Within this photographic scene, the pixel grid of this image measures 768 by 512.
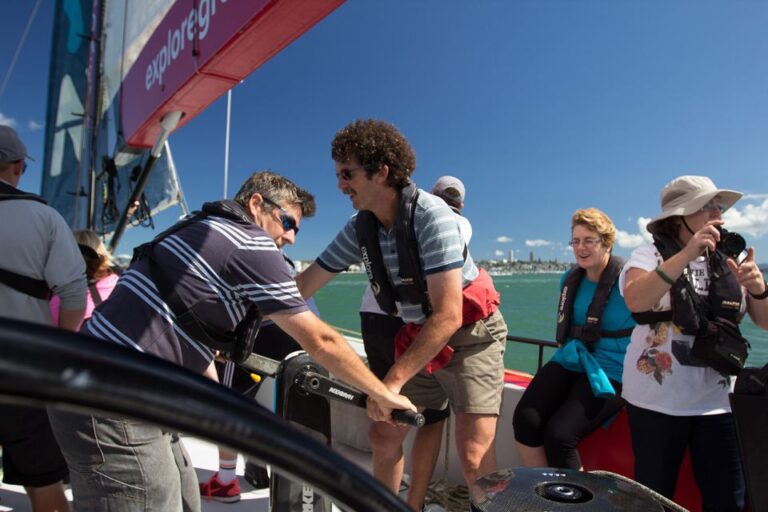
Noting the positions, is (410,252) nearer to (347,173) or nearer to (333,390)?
(347,173)

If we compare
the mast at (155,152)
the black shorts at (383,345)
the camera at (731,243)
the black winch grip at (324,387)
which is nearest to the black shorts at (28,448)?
the black winch grip at (324,387)

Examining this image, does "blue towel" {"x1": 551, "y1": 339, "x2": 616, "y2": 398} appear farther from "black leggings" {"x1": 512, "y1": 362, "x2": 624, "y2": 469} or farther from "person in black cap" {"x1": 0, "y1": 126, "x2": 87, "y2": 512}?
"person in black cap" {"x1": 0, "y1": 126, "x2": 87, "y2": 512}

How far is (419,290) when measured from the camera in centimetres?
197

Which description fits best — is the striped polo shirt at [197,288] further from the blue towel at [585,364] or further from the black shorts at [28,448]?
the blue towel at [585,364]

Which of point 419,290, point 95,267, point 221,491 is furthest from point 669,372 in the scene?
point 95,267

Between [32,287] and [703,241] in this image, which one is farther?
[32,287]

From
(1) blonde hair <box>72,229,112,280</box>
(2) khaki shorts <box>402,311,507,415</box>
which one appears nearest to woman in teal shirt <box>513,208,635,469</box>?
(2) khaki shorts <box>402,311,507,415</box>

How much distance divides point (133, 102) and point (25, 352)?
6047 millimetres

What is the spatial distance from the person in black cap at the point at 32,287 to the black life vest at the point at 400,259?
1325 millimetres

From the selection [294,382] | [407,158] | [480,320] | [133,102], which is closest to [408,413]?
[294,382]

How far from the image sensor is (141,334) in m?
1.43

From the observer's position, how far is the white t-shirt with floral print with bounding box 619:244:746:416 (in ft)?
6.10

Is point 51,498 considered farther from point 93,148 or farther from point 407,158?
point 93,148

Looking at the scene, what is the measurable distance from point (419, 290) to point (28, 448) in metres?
1.77
